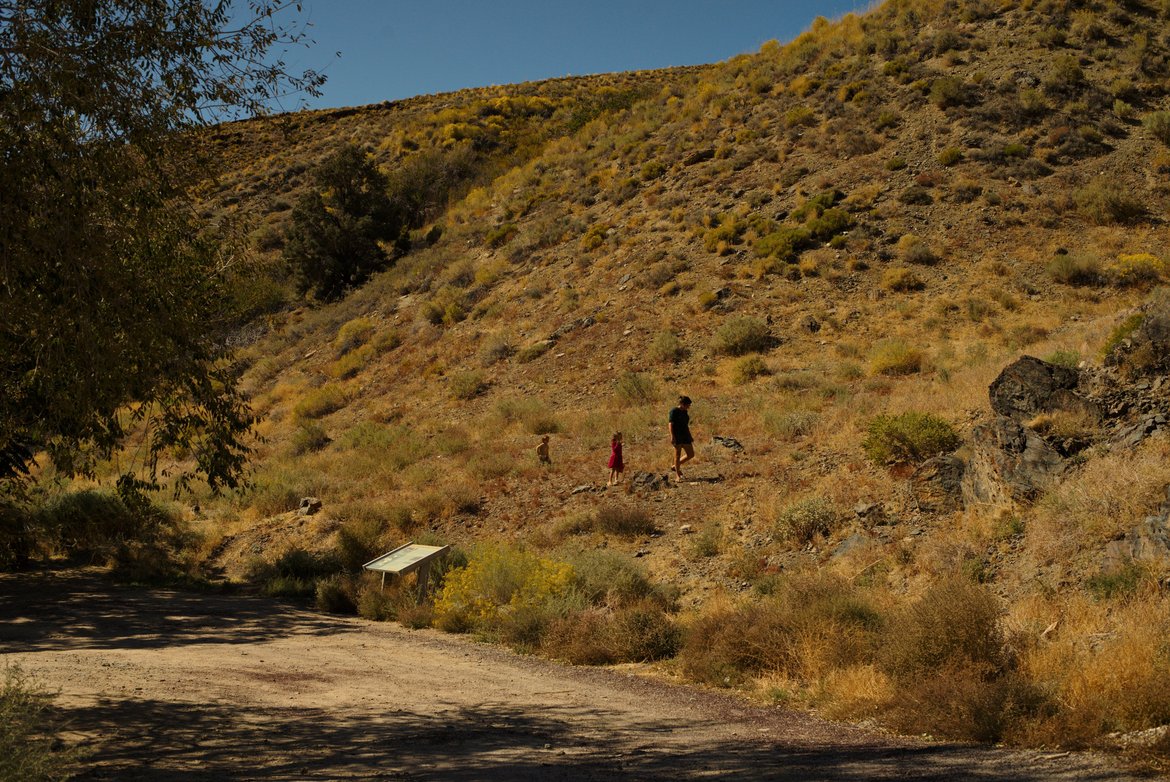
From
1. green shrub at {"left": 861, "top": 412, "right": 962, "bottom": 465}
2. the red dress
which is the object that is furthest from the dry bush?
the red dress

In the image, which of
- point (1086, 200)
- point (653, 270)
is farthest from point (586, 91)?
point (1086, 200)

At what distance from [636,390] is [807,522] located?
11377 mm

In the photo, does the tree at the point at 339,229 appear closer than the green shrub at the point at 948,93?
No

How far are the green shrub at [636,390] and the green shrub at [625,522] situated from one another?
8.38 metres

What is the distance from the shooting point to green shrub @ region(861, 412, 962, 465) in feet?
43.0

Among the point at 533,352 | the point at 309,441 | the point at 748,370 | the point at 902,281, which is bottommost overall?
the point at 309,441

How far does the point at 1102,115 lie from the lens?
3206 centimetres

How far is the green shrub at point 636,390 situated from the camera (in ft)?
75.9

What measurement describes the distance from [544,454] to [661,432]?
306 centimetres

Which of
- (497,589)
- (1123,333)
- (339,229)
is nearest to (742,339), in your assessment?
(1123,333)

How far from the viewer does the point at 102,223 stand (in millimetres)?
6566

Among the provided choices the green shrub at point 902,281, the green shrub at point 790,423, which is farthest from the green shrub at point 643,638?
the green shrub at point 902,281

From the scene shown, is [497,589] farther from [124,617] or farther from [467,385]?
[467,385]

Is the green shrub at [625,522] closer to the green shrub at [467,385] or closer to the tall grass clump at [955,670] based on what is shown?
the tall grass clump at [955,670]
